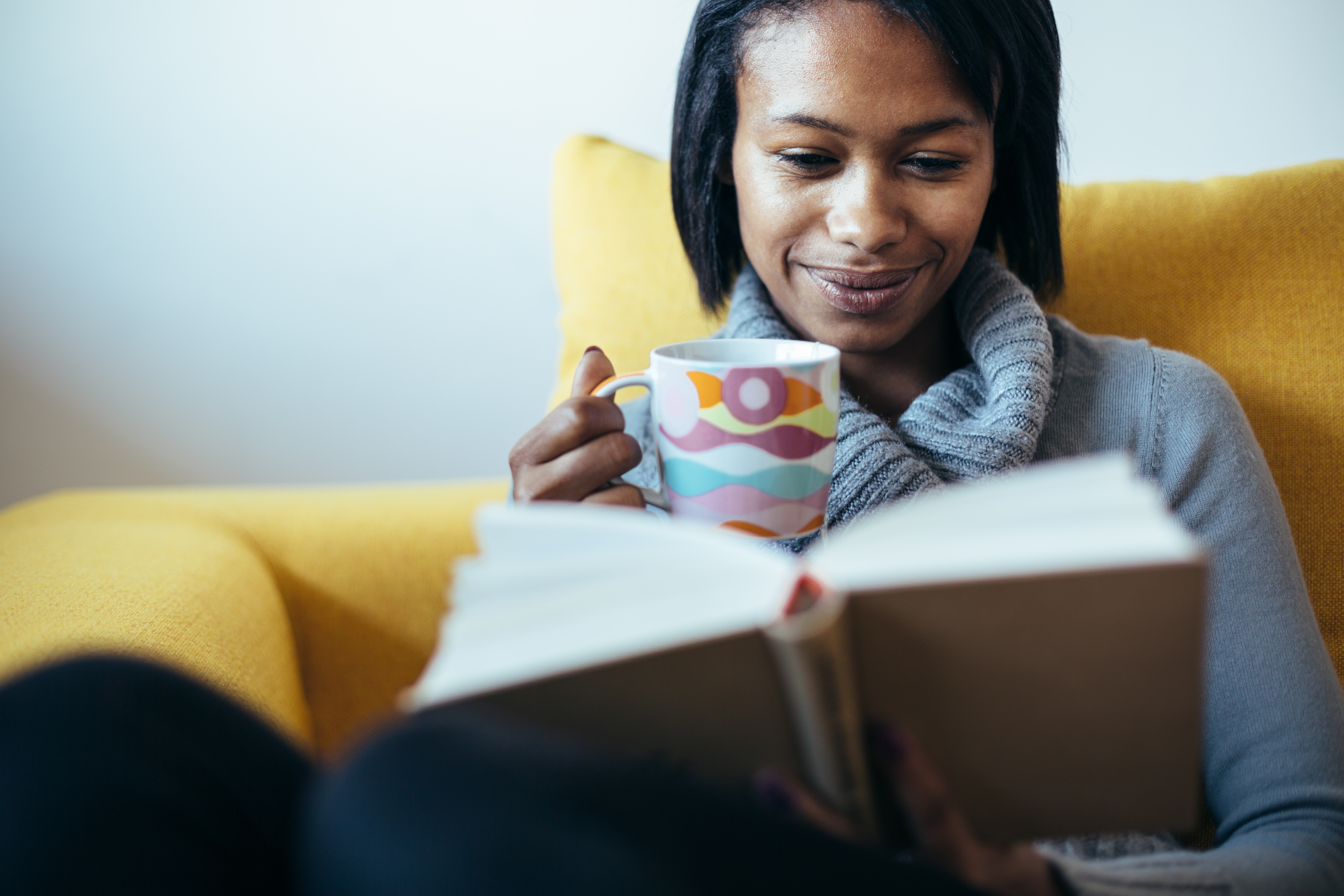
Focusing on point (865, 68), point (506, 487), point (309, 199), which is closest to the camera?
point (865, 68)

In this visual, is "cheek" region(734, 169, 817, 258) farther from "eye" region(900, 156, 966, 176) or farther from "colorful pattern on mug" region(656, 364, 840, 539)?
"colorful pattern on mug" region(656, 364, 840, 539)

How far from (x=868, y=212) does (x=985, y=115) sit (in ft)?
0.47

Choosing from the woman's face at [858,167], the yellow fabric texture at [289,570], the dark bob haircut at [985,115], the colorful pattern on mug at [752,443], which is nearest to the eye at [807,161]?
the woman's face at [858,167]

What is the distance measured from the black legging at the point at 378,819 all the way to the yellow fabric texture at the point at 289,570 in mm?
406

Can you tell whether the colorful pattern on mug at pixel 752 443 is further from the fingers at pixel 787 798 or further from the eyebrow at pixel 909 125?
the eyebrow at pixel 909 125

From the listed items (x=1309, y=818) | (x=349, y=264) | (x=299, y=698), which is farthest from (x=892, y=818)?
(x=349, y=264)

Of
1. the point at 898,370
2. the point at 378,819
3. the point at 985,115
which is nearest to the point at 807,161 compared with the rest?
the point at 985,115

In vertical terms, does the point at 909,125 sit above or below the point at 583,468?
above

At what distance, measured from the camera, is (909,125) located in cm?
76

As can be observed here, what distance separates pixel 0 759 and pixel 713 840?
1.00 ft

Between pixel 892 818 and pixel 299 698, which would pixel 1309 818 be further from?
pixel 299 698

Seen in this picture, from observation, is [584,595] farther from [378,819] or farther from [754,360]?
[754,360]

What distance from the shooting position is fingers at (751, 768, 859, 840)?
15.1 inches

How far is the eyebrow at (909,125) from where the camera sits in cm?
76
